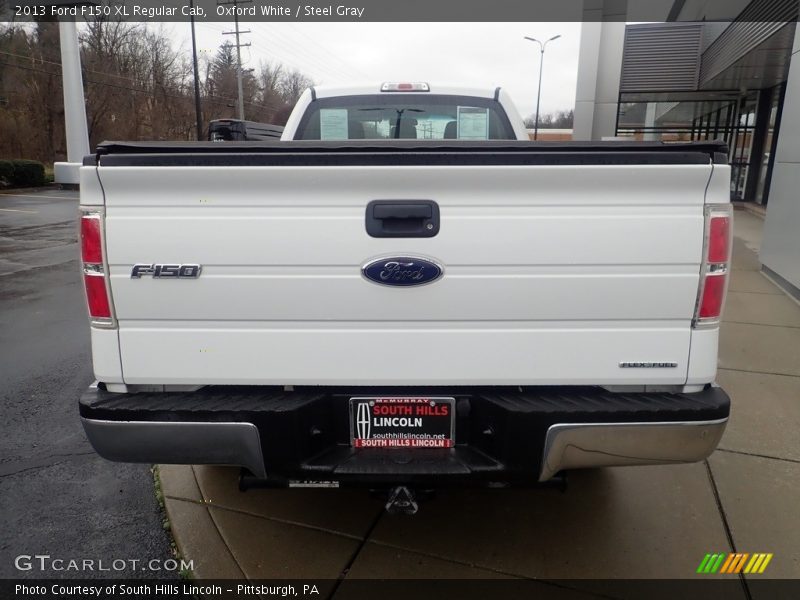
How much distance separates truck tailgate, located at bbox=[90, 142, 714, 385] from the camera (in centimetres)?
202

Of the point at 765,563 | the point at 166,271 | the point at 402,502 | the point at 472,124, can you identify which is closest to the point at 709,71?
the point at 472,124

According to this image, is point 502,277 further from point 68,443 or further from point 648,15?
point 648,15

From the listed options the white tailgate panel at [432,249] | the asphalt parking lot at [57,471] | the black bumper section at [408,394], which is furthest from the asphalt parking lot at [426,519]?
the white tailgate panel at [432,249]

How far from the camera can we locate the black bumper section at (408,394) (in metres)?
2.09

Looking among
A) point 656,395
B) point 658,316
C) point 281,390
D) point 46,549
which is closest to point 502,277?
point 658,316

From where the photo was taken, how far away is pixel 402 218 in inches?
79.7

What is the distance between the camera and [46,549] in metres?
2.72

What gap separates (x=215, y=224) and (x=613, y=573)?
7.17 feet

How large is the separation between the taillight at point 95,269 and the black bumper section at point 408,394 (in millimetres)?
328

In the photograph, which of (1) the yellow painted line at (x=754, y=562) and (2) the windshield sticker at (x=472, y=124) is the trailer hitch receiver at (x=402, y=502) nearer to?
(1) the yellow painted line at (x=754, y=562)

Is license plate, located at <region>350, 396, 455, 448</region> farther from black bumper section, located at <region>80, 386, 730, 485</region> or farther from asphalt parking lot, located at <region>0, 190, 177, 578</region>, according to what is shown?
asphalt parking lot, located at <region>0, 190, 177, 578</region>

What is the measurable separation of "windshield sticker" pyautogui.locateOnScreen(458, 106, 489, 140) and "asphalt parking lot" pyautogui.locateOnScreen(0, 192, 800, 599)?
2414 mm

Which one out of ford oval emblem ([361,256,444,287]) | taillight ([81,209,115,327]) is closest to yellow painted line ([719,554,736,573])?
ford oval emblem ([361,256,444,287])

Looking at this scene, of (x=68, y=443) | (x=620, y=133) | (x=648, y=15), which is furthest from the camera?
(x=620, y=133)
